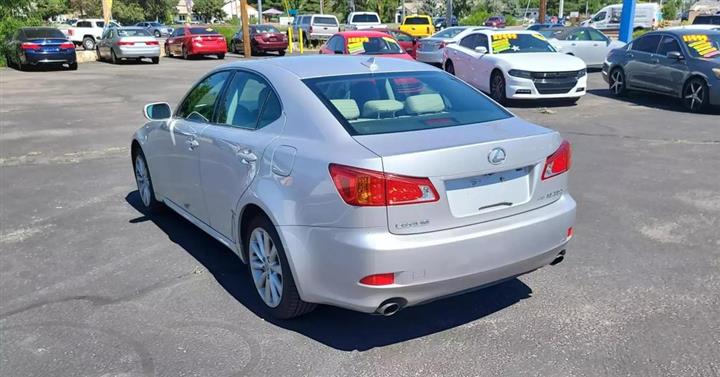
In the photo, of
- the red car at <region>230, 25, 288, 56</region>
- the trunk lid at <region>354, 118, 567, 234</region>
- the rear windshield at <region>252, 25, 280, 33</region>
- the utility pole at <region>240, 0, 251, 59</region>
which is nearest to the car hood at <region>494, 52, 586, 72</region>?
the trunk lid at <region>354, 118, 567, 234</region>

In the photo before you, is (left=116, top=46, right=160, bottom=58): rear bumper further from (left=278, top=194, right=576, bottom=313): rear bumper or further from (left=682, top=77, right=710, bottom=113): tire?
(left=278, top=194, right=576, bottom=313): rear bumper

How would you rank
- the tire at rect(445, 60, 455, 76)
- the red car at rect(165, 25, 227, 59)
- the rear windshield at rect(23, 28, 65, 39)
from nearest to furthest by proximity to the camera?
the tire at rect(445, 60, 455, 76) → the rear windshield at rect(23, 28, 65, 39) → the red car at rect(165, 25, 227, 59)

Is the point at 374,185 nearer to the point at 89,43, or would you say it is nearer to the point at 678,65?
the point at 678,65

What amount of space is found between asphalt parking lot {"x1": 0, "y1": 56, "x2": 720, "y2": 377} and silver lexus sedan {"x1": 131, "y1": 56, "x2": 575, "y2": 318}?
1.20ft

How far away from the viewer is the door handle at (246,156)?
385 cm

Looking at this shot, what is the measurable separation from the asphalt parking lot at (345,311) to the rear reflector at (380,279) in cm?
51

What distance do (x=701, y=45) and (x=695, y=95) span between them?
110 cm

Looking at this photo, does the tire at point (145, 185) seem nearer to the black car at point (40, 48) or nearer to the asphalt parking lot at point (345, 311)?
the asphalt parking lot at point (345, 311)

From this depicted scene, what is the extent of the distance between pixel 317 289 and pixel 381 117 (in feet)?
3.64

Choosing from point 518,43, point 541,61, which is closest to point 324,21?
point 518,43

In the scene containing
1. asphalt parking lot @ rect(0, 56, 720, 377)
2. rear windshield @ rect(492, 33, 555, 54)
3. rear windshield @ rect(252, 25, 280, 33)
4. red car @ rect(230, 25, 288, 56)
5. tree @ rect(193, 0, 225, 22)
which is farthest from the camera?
tree @ rect(193, 0, 225, 22)

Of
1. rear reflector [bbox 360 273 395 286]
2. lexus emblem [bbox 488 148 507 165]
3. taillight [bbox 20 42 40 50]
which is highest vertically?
lexus emblem [bbox 488 148 507 165]

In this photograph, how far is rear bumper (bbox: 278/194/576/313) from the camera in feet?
10.4

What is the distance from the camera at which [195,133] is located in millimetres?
4707
